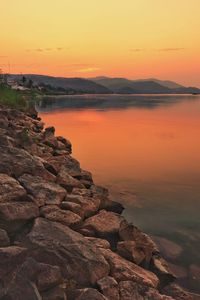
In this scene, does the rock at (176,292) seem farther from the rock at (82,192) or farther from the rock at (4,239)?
the rock at (82,192)

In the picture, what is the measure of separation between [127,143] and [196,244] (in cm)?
2299

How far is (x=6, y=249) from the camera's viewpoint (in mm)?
7664

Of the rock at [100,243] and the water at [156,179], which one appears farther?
the water at [156,179]

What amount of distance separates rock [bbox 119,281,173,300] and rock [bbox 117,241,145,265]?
1.54 metres

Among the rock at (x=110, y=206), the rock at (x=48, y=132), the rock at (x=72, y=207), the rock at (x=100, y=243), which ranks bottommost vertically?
the rock at (x=110, y=206)

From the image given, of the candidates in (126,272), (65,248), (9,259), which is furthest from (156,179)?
(9,259)

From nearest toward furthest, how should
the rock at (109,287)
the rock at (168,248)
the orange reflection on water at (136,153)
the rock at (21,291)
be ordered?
the rock at (21,291) < the rock at (109,287) < the rock at (168,248) < the orange reflection on water at (136,153)

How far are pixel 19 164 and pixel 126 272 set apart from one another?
605 cm

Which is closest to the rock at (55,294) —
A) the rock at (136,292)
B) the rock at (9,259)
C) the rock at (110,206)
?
the rock at (9,259)

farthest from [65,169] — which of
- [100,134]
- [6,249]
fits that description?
[100,134]

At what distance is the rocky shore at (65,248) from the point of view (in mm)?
7309

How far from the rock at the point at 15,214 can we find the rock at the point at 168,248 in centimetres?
420

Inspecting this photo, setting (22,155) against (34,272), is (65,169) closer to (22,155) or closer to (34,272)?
(22,155)

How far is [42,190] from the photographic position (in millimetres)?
11820
